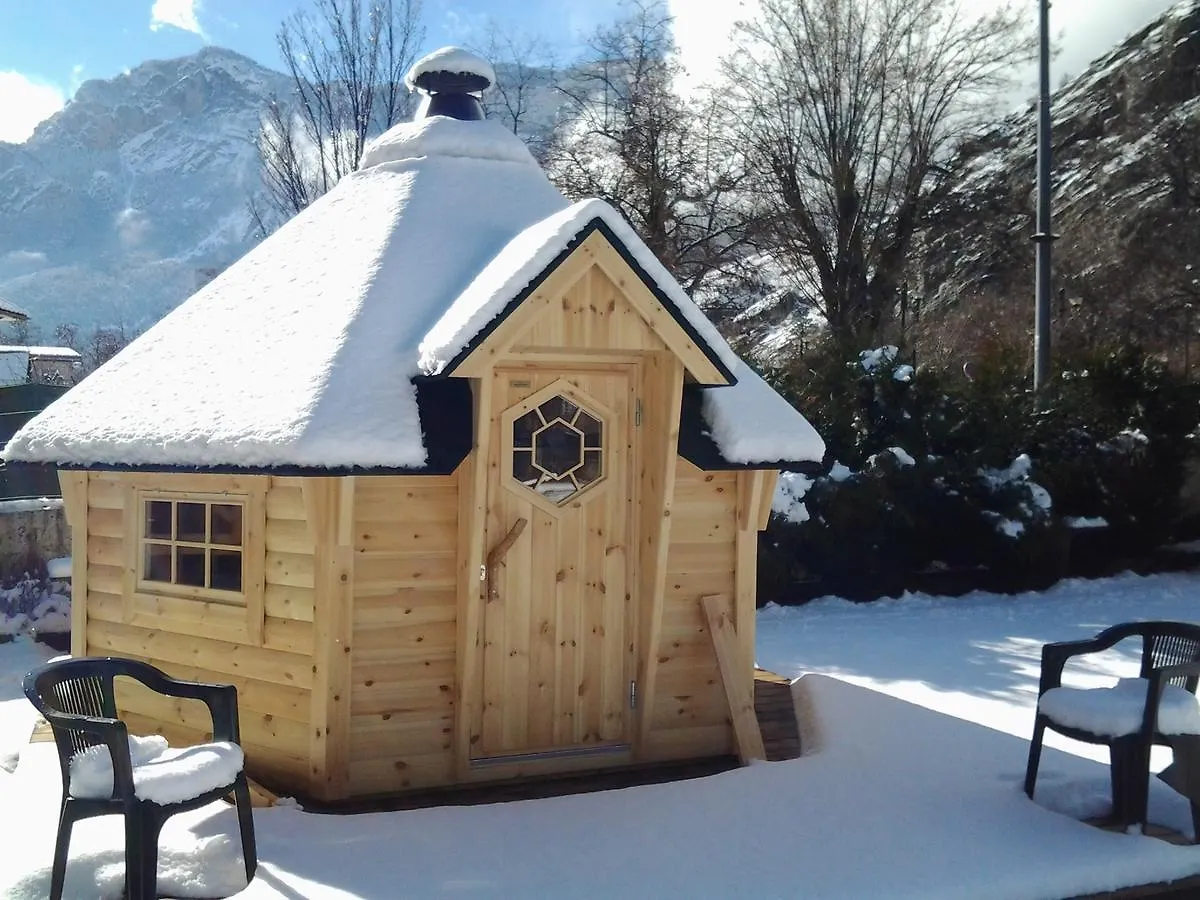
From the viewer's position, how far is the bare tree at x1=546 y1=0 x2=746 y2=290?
693 inches

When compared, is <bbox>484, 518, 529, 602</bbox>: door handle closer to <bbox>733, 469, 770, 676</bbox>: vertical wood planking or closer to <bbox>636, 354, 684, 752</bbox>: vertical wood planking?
<bbox>636, 354, 684, 752</bbox>: vertical wood planking

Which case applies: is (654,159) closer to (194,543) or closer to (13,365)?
(194,543)

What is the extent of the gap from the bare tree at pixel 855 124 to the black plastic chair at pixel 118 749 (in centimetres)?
1564

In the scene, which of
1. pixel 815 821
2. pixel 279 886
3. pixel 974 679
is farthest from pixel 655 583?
pixel 974 679

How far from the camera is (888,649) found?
9.05 metres

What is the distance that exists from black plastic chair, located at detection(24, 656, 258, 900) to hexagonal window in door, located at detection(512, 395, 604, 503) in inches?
75.7

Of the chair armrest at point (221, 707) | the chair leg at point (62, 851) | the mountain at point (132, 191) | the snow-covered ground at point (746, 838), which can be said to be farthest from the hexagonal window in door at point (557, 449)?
the mountain at point (132, 191)

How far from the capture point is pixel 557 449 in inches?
212

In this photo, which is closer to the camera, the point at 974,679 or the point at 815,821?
the point at 815,821

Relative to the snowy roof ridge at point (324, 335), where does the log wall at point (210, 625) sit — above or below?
below

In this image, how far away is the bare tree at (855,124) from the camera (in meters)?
18.3

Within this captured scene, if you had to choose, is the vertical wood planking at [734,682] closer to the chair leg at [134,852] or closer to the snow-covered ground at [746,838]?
A: the snow-covered ground at [746,838]

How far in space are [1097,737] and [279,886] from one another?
3.71 m

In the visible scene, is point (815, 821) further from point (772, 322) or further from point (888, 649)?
point (772, 322)
